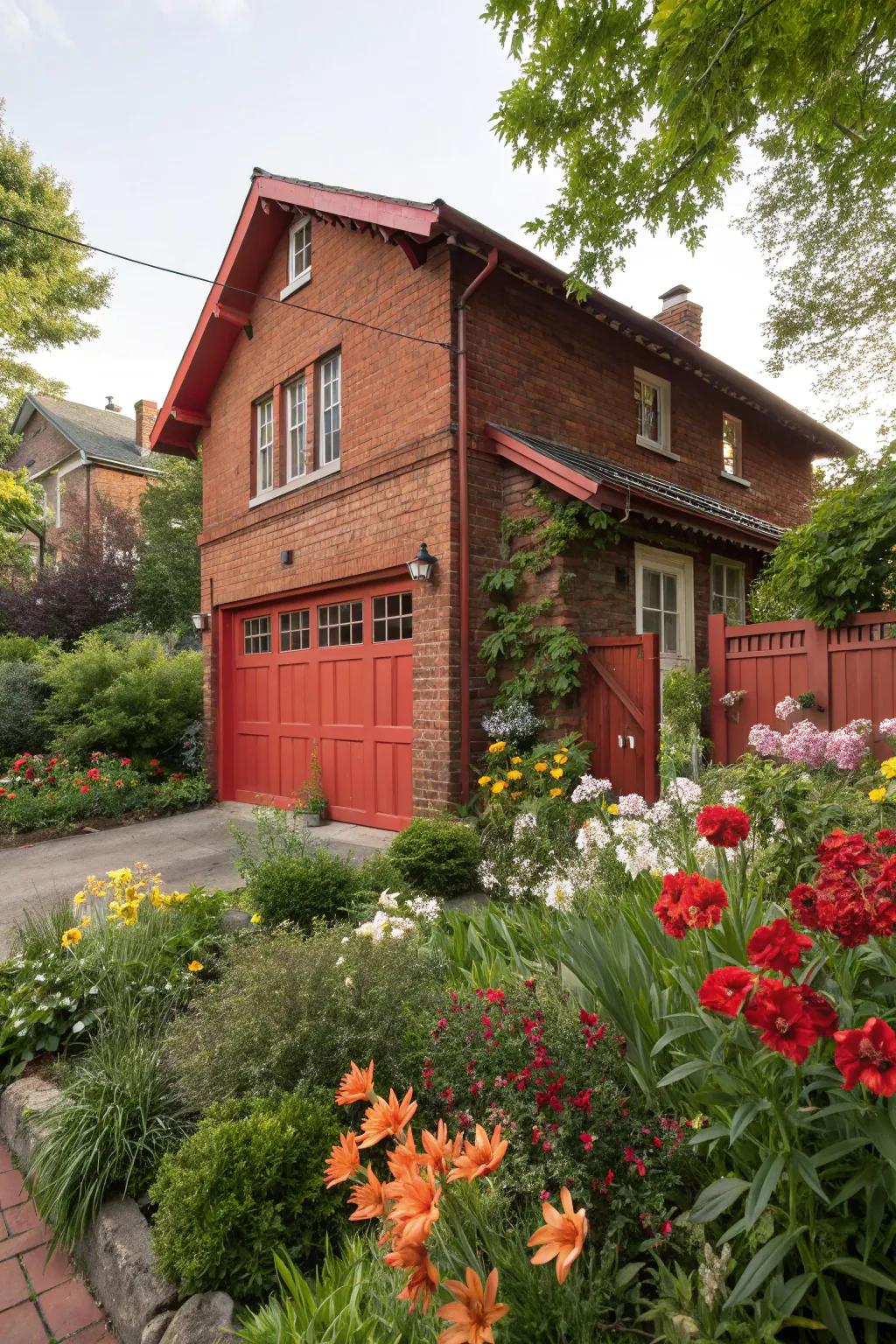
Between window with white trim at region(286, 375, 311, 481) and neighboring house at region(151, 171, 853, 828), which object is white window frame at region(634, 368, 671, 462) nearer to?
neighboring house at region(151, 171, 853, 828)

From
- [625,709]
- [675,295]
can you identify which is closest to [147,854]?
[625,709]

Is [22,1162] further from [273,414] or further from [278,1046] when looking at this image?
[273,414]

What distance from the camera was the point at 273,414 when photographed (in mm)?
9734

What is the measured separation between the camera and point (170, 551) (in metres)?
18.7

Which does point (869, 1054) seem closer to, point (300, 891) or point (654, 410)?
point (300, 891)

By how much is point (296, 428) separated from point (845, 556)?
6.77 m

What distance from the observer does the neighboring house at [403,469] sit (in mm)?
6988

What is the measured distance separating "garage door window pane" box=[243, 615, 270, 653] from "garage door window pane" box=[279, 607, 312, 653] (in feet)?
1.40

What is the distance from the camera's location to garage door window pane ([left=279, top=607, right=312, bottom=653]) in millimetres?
9383

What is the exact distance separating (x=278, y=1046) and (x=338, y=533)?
6775 mm

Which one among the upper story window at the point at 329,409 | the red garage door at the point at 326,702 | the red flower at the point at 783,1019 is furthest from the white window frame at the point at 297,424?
the red flower at the point at 783,1019

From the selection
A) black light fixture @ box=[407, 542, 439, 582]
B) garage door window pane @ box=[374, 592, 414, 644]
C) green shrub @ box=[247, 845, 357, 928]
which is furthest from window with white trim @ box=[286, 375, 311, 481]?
green shrub @ box=[247, 845, 357, 928]

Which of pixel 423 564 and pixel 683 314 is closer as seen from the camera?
pixel 423 564

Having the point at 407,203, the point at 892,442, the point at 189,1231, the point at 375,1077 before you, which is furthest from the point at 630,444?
the point at 189,1231
